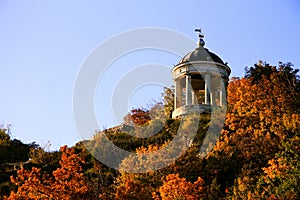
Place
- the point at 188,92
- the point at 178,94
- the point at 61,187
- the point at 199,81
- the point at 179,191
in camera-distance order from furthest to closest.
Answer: the point at 199,81, the point at 178,94, the point at 188,92, the point at 61,187, the point at 179,191

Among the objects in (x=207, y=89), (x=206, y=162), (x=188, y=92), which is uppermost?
(x=207, y=89)

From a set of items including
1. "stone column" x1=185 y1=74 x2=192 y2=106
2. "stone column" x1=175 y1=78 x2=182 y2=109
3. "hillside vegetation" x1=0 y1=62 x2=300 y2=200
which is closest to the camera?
"hillside vegetation" x1=0 y1=62 x2=300 y2=200

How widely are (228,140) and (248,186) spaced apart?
8177 mm

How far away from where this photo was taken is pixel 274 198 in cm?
2198

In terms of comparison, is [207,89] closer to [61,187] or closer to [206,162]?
[206,162]

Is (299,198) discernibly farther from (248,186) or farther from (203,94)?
(203,94)

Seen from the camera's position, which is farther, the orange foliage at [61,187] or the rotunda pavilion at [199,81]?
the rotunda pavilion at [199,81]

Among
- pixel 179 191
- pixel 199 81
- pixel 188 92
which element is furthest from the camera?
pixel 199 81

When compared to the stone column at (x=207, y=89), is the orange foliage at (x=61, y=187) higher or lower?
lower

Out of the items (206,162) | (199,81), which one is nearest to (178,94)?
(199,81)

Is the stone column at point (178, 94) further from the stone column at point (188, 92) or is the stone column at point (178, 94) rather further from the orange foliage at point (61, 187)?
the orange foliage at point (61, 187)

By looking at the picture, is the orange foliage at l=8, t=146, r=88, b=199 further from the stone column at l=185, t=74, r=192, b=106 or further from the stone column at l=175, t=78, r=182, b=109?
the stone column at l=175, t=78, r=182, b=109

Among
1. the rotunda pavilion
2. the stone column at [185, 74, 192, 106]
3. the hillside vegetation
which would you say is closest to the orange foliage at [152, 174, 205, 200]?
the hillside vegetation

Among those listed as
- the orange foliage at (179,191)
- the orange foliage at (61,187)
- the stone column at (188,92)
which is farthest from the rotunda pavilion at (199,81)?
the orange foliage at (61,187)
